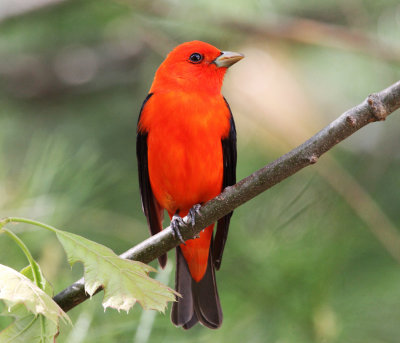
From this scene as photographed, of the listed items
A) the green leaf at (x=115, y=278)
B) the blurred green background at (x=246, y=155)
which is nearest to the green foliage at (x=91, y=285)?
the green leaf at (x=115, y=278)

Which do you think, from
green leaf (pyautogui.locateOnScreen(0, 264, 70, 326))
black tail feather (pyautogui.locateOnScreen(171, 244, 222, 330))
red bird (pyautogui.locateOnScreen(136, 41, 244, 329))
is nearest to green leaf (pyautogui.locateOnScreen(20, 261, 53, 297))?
green leaf (pyautogui.locateOnScreen(0, 264, 70, 326))

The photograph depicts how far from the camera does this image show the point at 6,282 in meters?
1.41

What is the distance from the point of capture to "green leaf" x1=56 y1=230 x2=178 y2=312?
1.55m

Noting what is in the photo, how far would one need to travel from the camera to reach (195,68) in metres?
3.80

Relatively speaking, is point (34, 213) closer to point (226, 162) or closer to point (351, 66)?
point (226, 162)

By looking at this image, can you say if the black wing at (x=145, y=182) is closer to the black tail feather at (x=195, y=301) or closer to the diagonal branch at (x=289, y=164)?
the black tail feather at (x=195, y=301)

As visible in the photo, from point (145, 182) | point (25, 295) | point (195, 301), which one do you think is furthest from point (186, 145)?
point (25, 295)

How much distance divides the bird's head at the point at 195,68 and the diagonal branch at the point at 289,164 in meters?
1.65

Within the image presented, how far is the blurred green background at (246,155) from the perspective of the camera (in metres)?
2.46

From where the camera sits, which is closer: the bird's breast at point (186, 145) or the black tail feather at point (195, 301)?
the black tail feather at point (195, 301)

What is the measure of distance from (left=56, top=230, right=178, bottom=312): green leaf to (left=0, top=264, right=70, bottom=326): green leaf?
0.14 m

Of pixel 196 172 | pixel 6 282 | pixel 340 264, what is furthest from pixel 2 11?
pixel 6 282

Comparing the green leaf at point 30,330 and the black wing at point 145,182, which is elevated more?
the green leaf at point 30,330

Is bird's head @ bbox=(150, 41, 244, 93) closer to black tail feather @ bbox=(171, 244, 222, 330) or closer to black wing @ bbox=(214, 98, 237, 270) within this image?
black wing @ bbox=(214, 98, 237, 270)
